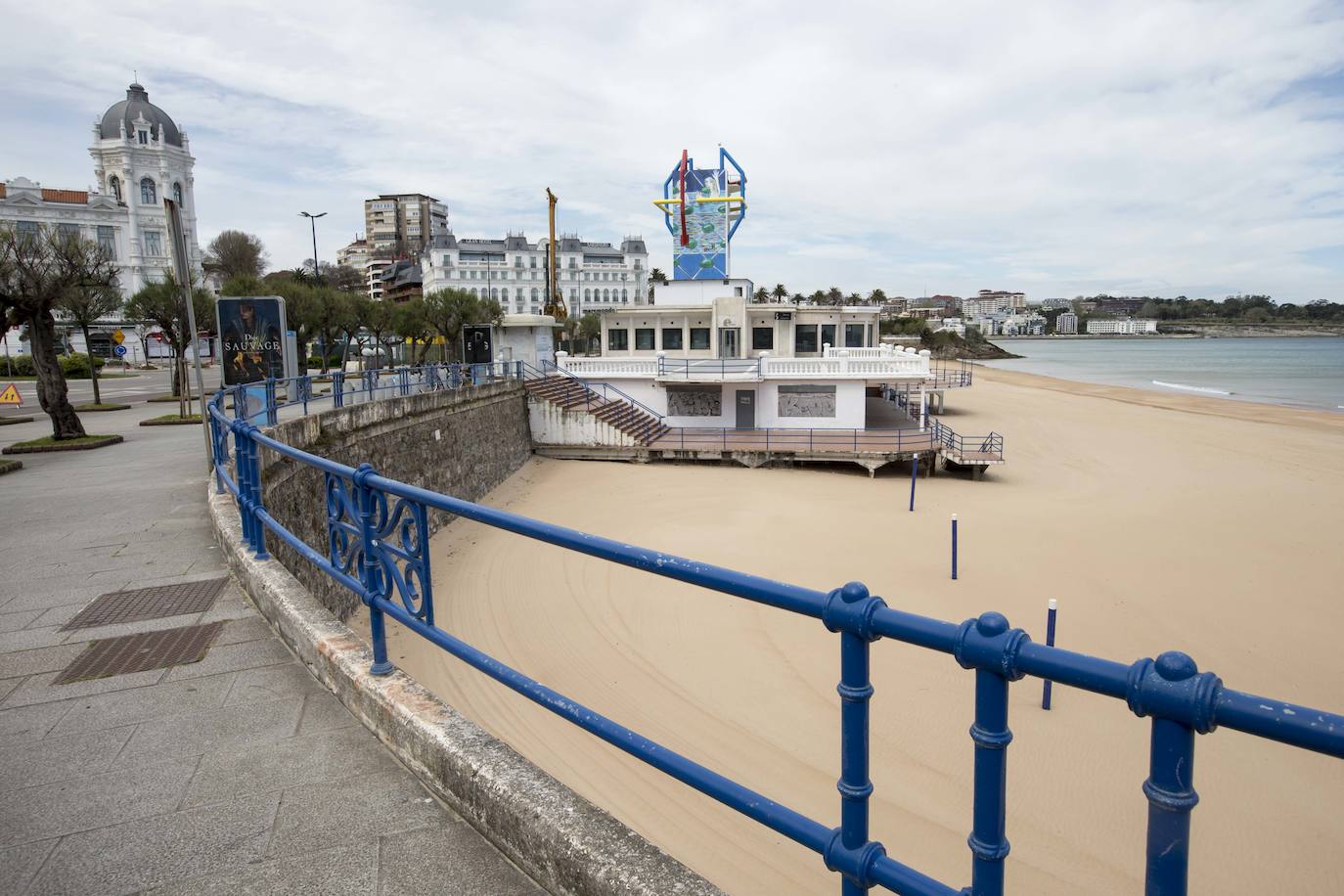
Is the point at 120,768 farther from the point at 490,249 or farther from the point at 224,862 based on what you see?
the point at 490,249

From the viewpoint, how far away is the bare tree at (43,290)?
1641 centimetres

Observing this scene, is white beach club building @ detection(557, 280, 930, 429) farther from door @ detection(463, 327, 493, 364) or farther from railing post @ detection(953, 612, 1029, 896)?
railing post @ detection(953, 612, 1029, 896)

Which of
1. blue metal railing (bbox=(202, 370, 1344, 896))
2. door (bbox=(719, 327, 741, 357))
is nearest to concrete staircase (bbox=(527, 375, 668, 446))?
door (bbox=(719, 327, 741, 357))

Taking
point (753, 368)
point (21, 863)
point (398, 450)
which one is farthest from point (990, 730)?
point (753, 368)

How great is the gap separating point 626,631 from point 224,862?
32.8 feet

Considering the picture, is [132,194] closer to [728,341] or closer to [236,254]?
[236,254]

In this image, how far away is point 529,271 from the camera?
10506 cm

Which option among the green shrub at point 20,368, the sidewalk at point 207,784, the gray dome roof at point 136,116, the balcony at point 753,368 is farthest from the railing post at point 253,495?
the gray dome roof at point 136,116

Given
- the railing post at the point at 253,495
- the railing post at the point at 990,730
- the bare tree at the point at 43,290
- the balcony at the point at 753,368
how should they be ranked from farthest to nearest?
1. the balcony at the point at 753,368
2. the bare tree at the point at 43,290
3. the railing post at the point at 253,495
4. the railing post at the point at 990,730

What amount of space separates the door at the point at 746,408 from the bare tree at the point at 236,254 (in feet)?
208

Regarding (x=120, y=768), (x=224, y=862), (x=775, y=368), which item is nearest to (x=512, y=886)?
(x=224, y=862)

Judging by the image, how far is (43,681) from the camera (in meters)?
4.53

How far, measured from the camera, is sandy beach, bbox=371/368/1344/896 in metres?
7.83

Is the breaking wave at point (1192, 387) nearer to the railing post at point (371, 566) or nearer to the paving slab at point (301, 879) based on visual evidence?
the railing post at point (371, 566)
